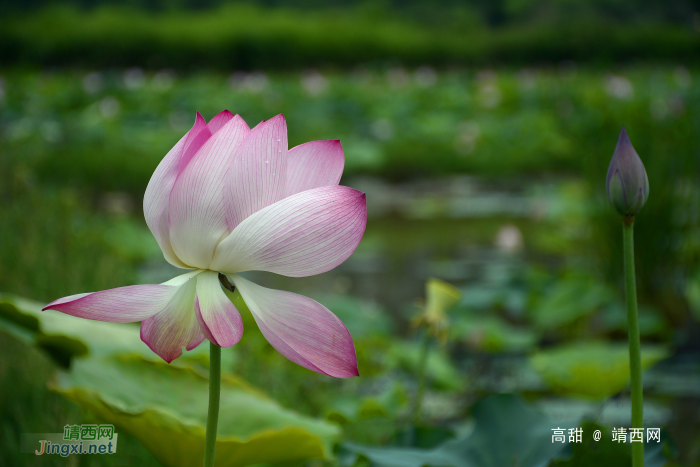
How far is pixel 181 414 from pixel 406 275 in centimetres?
197

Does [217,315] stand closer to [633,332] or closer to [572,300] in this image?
[633,332]

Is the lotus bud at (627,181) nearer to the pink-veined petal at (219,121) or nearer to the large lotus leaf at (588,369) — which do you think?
the pink-veined petal at (219,121)

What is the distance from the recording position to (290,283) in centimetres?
224

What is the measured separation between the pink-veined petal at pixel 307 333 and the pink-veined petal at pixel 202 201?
0.12 ft

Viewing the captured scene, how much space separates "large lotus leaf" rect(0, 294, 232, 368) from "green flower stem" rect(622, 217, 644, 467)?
1.44 ft

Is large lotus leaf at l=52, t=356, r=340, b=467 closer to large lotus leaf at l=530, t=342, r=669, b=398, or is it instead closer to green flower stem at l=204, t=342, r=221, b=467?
green flower stem at l=204, t=342, r=221, b=467

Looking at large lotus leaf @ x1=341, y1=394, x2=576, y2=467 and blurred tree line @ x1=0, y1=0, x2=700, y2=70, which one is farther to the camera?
blurred tree line @ x1=0, y1=0, x2=700, y2=70

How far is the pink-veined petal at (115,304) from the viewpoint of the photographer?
303 millimetres

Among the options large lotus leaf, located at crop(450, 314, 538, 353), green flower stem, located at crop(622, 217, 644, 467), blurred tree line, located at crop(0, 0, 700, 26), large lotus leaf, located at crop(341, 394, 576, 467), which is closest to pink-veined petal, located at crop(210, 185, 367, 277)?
green flower stem, located at crop(622, 217, 644, 467)

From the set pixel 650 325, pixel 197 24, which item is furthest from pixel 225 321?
pixel 197 24

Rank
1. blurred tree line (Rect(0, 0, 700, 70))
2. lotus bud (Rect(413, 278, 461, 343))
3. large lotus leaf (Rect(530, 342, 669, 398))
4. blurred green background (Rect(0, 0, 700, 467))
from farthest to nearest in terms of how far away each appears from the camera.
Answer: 1. blurred tree line (Rect(0, 0, 700, 70))
2. large lotus leaf (Rect(530, 342, 669, 398))
3. lotus bud (Rect(413, 278, 461, 343))
4. blurred green background (Rect(0, 0, 700, 467))

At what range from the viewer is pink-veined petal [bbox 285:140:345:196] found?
0.36 m

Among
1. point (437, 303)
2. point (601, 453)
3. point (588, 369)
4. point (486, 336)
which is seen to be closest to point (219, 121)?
point (601, 453)

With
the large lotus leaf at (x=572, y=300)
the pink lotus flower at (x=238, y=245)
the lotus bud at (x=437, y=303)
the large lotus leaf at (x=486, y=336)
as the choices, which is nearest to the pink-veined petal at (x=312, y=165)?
the pink lotus flower at (x=238, y=245)
